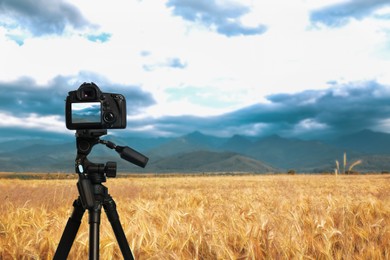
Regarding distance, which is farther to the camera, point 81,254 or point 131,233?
point 131,233

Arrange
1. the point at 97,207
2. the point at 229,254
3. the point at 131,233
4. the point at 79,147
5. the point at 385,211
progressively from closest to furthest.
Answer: the point at 97,207, the point at 79,147, the point at 229,254, the point at 131,233, the point at 385,211

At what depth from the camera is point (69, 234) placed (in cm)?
316

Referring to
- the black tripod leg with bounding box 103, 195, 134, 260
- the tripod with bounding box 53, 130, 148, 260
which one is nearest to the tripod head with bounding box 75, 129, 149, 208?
the tripod with bounding box 53, 130, 148, 260

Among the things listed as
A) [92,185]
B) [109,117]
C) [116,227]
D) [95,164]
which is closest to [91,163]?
[95,164]

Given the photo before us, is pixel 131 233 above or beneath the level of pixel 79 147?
beneath

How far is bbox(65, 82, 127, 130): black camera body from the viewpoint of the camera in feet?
10.5

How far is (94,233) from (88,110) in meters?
0.90

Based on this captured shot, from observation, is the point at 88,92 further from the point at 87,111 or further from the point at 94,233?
the point at 94,233

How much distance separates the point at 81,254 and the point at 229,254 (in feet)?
4.54

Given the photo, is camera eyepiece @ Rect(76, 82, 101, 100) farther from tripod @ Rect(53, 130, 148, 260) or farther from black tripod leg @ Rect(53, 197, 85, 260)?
black tripod leg @ Rect(53, 197, 85, 260)

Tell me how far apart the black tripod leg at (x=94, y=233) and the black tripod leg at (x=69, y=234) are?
21 centimetres

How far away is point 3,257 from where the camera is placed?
421 centimetres

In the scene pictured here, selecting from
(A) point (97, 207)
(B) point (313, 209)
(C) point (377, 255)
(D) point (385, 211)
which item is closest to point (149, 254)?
(A) point (97, 207)

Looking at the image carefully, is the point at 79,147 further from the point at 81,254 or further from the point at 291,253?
the point at 291,253
